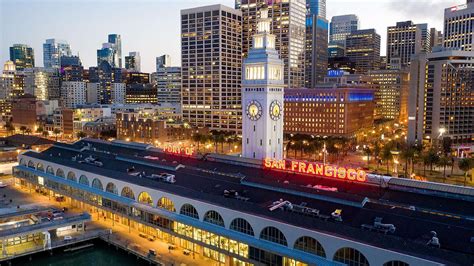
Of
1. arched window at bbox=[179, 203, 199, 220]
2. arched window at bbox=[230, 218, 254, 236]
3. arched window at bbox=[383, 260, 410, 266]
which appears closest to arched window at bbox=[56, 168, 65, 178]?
arched window at bbox=[179, 203, 199, 220]

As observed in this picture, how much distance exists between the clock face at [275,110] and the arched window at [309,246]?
182 feet

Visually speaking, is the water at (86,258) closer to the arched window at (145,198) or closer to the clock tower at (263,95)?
the arched window at (145,198)

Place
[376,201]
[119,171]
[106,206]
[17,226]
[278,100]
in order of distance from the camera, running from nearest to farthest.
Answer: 1. [376,201]
2. [17,226]
3. [106,206]
4. [119,171]
5. [278,100]

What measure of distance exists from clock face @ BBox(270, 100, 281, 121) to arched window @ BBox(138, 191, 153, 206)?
4205cm

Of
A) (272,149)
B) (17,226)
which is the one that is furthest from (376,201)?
(17,226)

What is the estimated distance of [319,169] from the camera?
85.9 meters

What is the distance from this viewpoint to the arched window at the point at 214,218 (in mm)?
69500

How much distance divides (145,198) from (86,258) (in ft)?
53.0

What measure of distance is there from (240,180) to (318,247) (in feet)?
106

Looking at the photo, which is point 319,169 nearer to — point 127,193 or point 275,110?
point 275,110

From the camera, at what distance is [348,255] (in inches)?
2106

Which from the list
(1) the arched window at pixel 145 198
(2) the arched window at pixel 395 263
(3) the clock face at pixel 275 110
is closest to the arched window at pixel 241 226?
(2) the arched window at pixel 395 263

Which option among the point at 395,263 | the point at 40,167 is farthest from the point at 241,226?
the point at 40,167

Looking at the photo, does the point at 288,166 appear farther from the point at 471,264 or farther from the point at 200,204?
the point at 471,264
